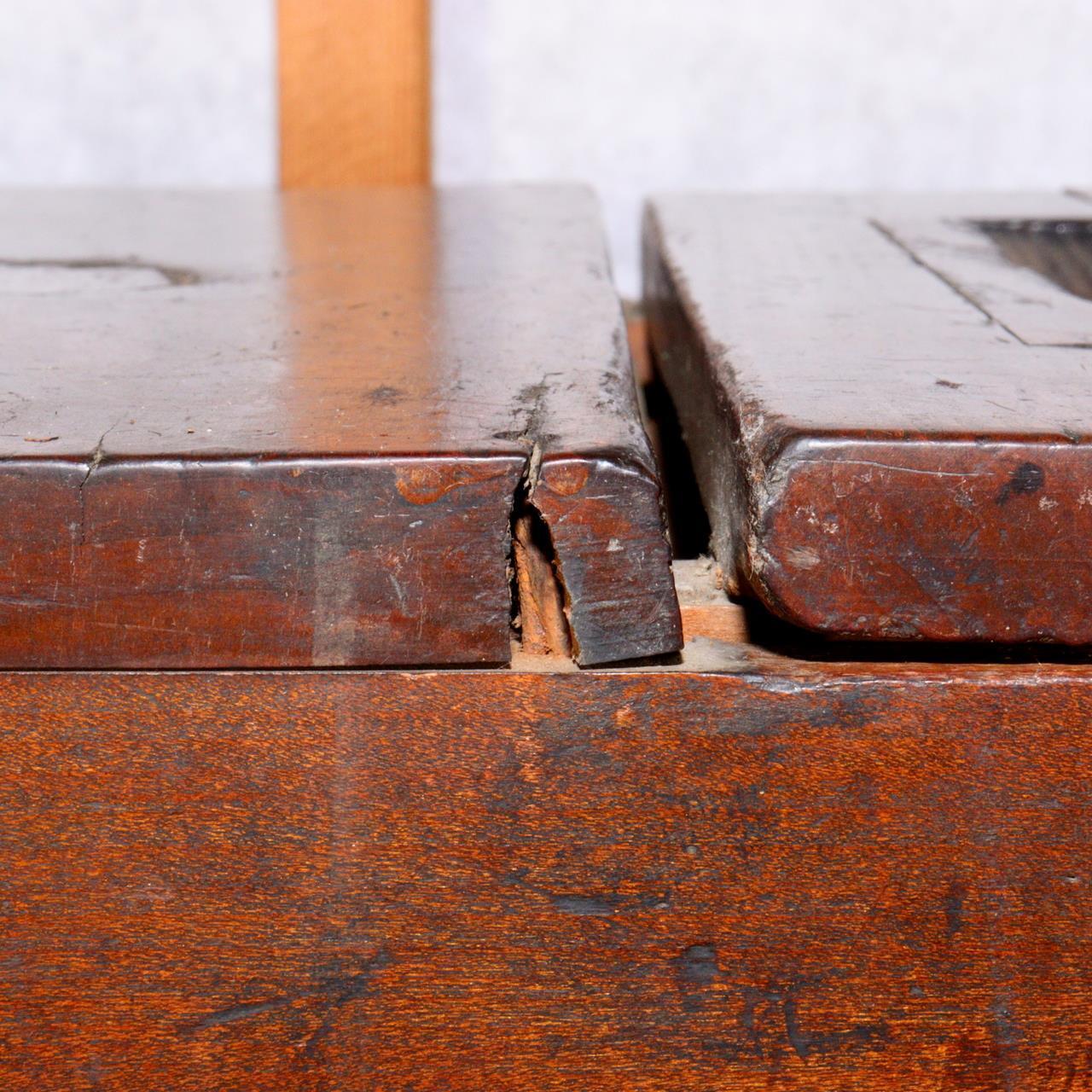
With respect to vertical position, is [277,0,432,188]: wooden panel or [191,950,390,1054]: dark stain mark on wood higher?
[277,0,432,188]: wooden panel

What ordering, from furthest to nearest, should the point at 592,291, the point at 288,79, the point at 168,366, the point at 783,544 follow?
the point at 288,79
the point at 592,291
the point at 168,366
the point at 783,544

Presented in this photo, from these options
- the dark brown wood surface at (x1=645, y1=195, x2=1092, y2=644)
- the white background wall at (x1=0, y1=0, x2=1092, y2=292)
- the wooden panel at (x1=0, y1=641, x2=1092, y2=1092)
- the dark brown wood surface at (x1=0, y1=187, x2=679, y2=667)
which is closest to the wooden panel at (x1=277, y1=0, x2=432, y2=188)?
the white background wall at (x1=0, y1=0, x2=1092, y2=292)

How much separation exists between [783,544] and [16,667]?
329 millimetres

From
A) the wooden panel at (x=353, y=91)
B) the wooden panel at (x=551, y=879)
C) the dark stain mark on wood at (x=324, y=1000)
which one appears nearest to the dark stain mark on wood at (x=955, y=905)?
the wooden panel at (x=551, y=879)

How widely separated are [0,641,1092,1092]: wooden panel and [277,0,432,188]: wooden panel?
1268 millimetres

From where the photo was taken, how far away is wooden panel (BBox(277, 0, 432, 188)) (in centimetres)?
167

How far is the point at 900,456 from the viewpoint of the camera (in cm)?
52

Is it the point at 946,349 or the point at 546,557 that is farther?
the point at 946,349

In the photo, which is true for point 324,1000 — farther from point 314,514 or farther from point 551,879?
point 314,514

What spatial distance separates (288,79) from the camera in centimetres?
170

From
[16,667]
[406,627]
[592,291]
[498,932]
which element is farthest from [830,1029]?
[592,291]

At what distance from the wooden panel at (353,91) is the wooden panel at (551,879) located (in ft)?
4.16

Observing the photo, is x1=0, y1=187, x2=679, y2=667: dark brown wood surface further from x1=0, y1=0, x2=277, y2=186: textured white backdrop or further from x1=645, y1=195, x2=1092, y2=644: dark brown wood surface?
x1=0, y1=0, x2=277, y2=186: textured white backdrop

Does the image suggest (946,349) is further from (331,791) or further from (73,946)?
(73,946)
